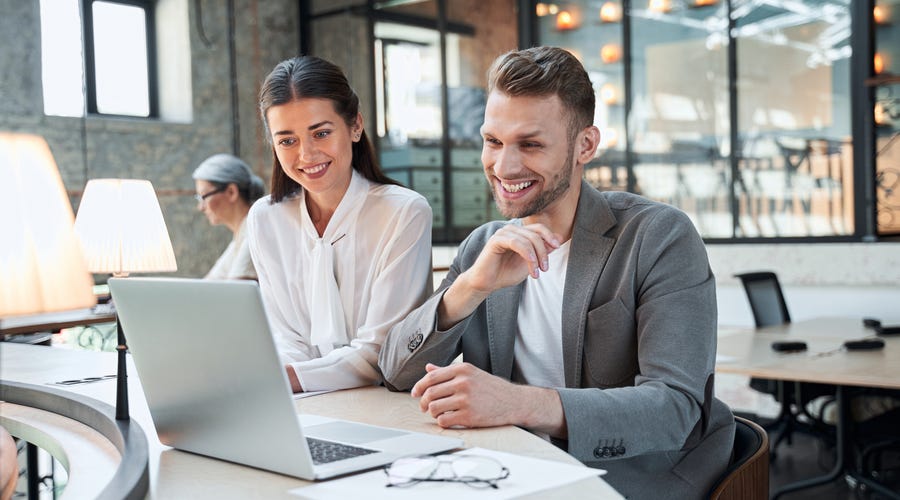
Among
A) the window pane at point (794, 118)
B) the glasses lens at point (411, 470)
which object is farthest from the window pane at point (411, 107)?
the glasses lens at point (411, 470)

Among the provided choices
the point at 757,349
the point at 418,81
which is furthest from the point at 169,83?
the point at 757,349

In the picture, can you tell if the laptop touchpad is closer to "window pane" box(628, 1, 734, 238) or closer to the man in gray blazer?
the man in gray blazer

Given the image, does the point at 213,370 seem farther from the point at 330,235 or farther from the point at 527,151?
the point at 330,235

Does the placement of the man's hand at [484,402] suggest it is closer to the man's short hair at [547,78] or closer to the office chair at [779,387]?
the man's short hair at [547,78]

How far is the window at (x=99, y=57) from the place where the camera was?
8367mm

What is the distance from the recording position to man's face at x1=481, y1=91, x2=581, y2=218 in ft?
6.40

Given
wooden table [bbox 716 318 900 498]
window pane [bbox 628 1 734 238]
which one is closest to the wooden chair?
wooden table [bbox 716 318 900 498]

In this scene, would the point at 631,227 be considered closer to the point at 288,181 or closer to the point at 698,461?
the point at 698,461

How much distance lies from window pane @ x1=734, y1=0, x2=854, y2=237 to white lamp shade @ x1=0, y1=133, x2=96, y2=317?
6.92 m

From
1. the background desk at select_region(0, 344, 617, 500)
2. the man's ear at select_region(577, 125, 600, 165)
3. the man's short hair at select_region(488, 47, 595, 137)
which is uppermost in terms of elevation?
the man's short hair at select_region(488, 47, 595, 137)

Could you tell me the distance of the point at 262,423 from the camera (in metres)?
Result: 1.34

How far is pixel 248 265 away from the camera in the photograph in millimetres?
5070

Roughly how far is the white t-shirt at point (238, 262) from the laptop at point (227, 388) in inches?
130

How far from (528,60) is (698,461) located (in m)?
0.87
